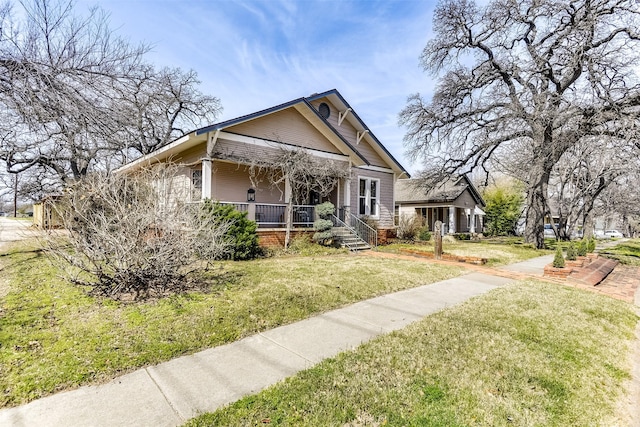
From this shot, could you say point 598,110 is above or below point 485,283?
above

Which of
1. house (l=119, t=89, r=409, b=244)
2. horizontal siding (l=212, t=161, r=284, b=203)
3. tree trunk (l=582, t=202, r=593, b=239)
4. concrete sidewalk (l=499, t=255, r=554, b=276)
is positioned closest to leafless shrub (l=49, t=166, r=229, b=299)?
house (l=119, t=89, r=409, b=244)

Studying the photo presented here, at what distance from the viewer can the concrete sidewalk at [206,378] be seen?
2658mm

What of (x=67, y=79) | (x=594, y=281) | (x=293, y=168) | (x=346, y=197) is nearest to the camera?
(x=67, y=79)

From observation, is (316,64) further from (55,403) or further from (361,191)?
Answer: (55,403)

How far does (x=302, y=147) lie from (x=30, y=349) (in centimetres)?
1134

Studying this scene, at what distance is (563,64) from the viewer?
14469 mm

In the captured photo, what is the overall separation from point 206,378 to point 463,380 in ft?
8.78

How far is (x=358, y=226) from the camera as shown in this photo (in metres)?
15.6

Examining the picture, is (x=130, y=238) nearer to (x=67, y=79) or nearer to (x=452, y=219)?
(x=67, y=79)

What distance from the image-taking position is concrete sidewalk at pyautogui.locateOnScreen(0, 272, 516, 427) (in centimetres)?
266

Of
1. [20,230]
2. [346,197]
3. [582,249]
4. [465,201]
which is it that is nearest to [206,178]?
[20,230]

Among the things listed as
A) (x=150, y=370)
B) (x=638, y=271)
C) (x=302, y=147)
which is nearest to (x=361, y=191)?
(x=302, y=147)

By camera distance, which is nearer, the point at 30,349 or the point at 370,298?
the point at 30,349

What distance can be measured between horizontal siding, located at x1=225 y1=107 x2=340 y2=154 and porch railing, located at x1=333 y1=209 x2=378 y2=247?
3169 mm
